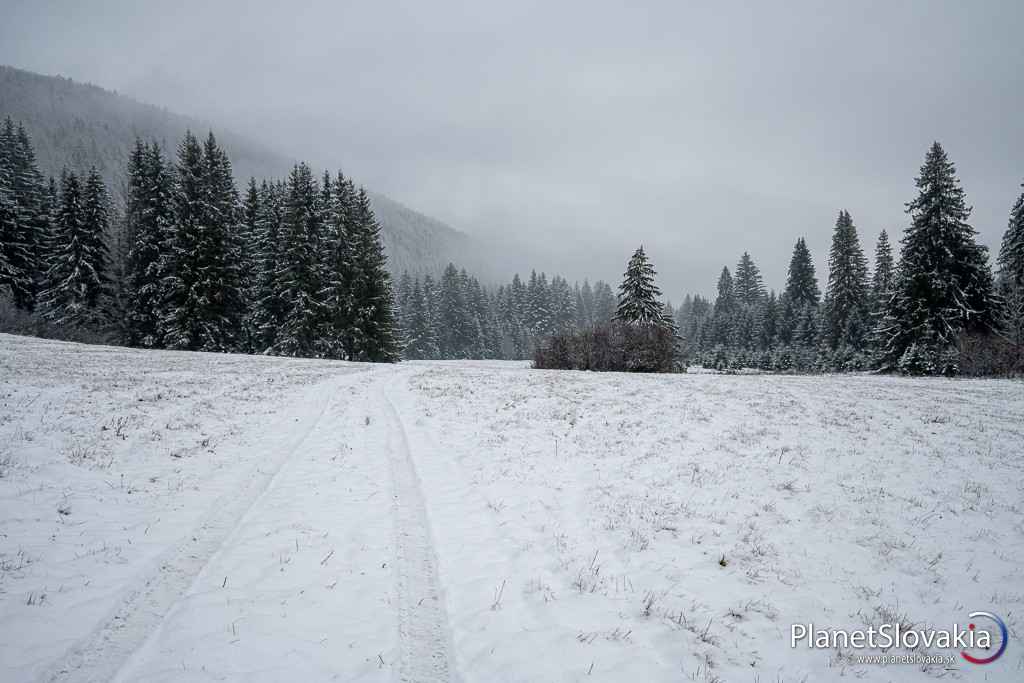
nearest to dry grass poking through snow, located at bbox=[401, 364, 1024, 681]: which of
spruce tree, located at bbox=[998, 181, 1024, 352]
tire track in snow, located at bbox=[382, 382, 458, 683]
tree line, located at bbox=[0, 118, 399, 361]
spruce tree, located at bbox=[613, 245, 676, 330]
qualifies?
tire track in snow, located at bbox=[382, 382, 458, 683]

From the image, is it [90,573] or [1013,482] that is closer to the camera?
[90,573]

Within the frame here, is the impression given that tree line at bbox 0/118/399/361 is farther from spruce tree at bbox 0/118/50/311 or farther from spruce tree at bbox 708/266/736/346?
spruce tree at bbox 708/266/736/346

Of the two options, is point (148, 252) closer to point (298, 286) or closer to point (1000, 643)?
point (298, 286)

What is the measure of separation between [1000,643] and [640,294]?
120ft

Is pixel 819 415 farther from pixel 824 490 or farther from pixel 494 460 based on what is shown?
pixel 494 460

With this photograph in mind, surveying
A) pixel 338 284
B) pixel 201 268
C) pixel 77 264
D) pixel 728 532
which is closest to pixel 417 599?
pixel 728 532

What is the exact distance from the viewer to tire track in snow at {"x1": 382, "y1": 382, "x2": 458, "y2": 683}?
3.81 meters

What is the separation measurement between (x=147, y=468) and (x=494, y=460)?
6678mm

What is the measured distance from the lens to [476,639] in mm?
4141

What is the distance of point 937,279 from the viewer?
96.9 ft

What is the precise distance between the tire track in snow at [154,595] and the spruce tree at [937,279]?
38.8 meters

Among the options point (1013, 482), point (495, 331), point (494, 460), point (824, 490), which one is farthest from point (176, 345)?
point (495, 331)

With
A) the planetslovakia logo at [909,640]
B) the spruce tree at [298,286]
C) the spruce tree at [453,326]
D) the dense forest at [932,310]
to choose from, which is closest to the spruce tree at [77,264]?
the spruce tree at [298,286]

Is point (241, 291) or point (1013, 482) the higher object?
point (241, 291)
